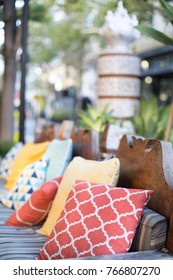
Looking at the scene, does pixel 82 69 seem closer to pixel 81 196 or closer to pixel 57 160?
pixel 57 160

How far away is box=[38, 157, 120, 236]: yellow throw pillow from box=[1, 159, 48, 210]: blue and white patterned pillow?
47 cm

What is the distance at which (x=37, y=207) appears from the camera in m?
2.07

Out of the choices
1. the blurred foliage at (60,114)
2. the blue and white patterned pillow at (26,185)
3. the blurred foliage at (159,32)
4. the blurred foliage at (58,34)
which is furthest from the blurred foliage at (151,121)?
the blurred foliage at (60,114)

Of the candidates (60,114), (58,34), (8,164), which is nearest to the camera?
(8,164)

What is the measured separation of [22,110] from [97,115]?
110 cm

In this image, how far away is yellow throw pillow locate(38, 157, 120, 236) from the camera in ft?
5.64

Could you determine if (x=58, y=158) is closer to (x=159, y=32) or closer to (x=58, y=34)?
(x=159, y=32)

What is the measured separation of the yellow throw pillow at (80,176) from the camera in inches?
67.7

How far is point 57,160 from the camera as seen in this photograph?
8.57ft

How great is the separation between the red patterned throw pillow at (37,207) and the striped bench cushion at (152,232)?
2.28 feet

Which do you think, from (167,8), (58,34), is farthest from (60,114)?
(167,8)

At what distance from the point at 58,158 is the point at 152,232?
1307 millimetres

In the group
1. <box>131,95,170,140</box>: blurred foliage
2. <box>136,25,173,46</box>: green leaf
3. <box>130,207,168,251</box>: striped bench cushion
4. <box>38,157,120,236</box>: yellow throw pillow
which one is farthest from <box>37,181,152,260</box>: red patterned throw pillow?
<box>131,95,170,140</box>: blurred foliage

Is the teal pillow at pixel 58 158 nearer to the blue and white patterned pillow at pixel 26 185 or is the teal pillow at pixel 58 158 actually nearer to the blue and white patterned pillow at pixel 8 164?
the blue and white patterned pillow at pixel 26 185
